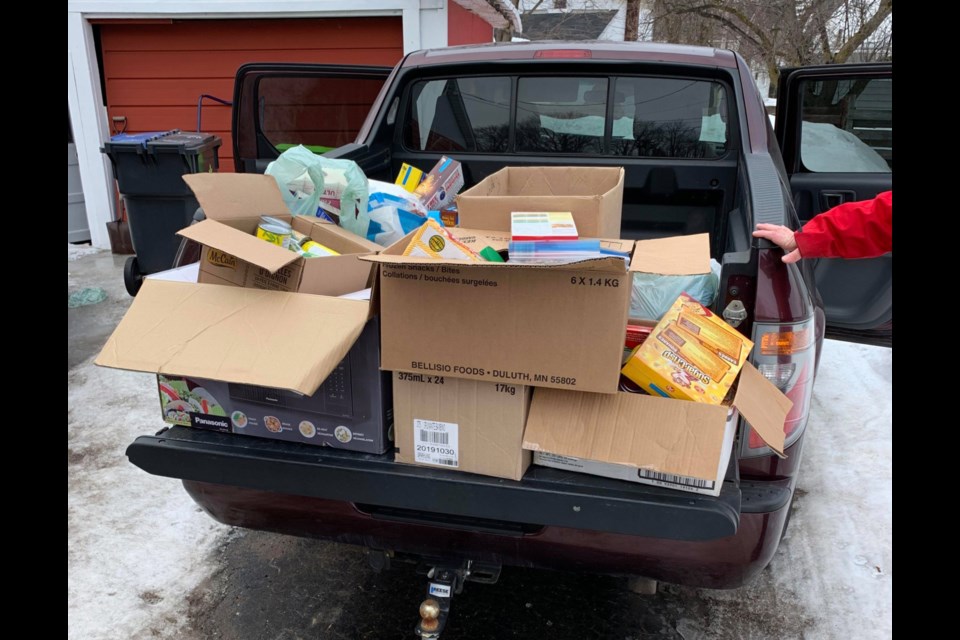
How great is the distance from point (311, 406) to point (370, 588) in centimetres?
113

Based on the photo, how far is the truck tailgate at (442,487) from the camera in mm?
1722

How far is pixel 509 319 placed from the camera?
1.76 m

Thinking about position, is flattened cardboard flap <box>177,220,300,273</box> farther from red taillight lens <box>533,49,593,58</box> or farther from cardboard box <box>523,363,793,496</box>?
red taillight lens <box>533,49,593,58</box>

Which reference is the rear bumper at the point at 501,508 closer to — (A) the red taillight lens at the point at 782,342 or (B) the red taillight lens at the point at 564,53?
(A) the red taillight lens at the point at 782,342

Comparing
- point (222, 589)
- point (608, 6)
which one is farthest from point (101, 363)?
point (608, 6)

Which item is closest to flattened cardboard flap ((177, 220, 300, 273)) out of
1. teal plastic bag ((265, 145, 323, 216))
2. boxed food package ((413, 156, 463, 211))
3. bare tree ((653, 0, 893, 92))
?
teal plastic bag ((265, 145, 323, 216))

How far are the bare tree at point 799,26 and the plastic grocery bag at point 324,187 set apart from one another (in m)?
9.92

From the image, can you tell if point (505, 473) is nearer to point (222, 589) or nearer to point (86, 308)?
point (222, 589)

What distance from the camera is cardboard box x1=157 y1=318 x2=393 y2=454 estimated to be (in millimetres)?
1898

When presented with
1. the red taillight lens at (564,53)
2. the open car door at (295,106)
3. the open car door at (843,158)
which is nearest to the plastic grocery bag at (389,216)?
the red taillight lens at (564,53)

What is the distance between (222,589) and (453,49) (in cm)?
278

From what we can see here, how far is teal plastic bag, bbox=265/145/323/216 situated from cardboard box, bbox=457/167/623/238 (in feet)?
1.92

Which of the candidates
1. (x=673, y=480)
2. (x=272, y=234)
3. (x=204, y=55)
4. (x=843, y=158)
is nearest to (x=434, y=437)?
(x=673, y=480)

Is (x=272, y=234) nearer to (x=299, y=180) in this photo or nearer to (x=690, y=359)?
(x=299, y=180)
